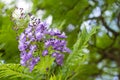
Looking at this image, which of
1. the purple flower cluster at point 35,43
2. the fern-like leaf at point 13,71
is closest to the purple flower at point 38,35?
the purple flower cluster at point 35,43

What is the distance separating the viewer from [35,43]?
1765 millimetres

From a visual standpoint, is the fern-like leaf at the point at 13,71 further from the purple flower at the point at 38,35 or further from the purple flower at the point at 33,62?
the purple flower at the point at 38,35

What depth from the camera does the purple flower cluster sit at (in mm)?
1762

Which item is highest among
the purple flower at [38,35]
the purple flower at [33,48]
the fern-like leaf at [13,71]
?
the purple flower at [38,35]

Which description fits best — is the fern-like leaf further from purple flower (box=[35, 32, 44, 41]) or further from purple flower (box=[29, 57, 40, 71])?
purple flower (box=[35, 32, 44, 41])

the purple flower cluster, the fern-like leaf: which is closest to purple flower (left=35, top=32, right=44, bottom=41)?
the purple flower cluster

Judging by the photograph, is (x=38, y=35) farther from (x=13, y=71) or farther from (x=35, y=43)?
(x=13, y=71)

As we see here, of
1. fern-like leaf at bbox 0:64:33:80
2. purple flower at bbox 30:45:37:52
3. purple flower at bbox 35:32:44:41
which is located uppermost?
purple flower at bbox 35:32:44:41

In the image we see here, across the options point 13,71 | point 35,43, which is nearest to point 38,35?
point 35,43

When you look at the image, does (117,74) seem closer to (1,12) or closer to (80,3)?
(80,3)

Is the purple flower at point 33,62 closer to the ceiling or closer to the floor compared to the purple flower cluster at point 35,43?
closer to the floor

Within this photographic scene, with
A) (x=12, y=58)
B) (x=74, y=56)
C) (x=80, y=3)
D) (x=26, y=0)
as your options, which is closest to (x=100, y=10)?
(x=80, y=3)

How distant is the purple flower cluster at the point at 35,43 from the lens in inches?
69.4

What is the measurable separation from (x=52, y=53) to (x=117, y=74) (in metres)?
2.08
